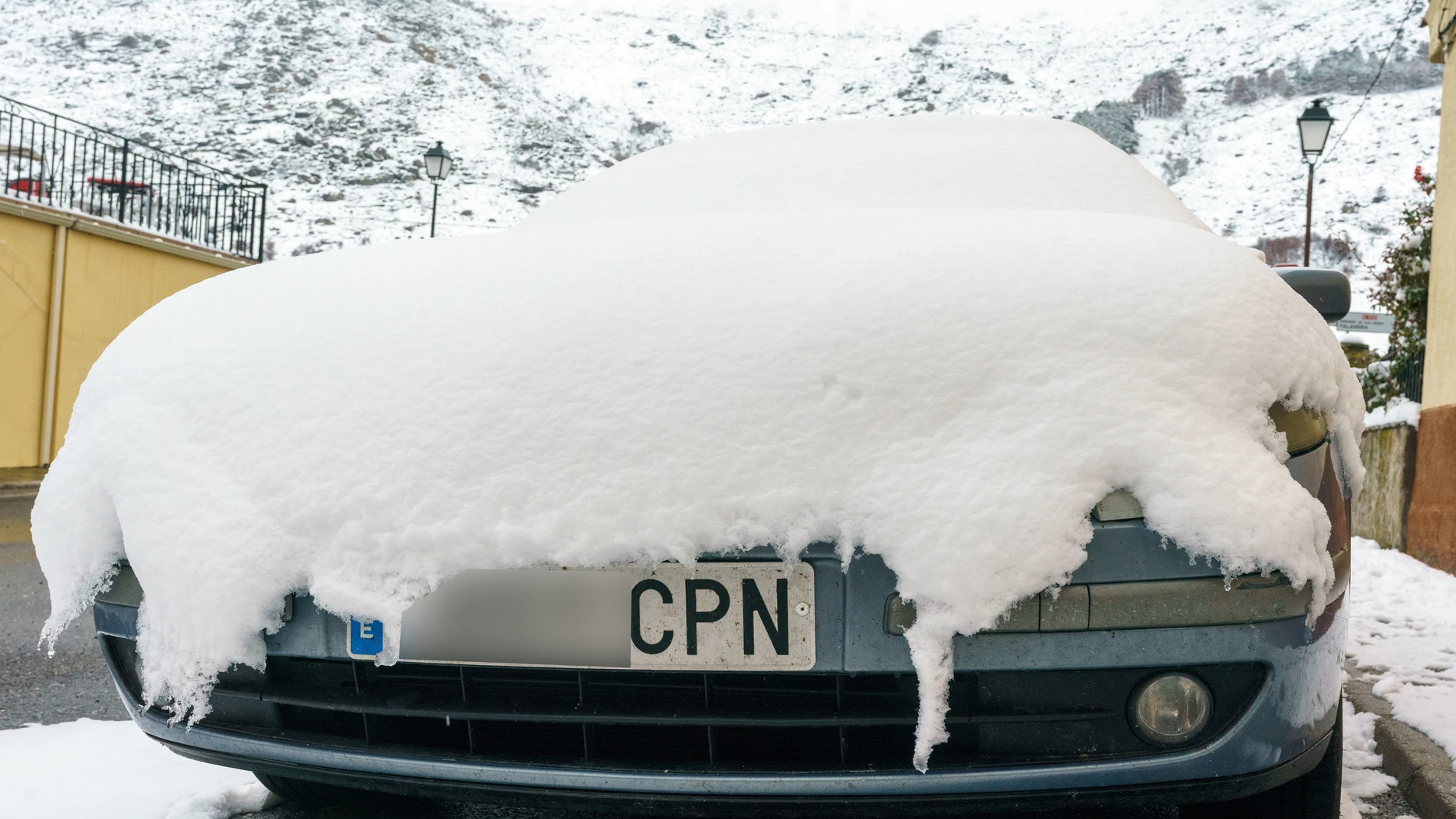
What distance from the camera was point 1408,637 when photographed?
3578 millimetres

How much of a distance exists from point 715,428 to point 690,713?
366 millimetres

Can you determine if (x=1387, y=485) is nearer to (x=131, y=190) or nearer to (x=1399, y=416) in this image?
(x=1399, y=416)

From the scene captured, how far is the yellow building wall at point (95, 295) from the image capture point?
9.16 m

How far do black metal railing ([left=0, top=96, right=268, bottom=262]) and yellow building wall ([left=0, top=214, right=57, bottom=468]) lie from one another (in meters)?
0.38

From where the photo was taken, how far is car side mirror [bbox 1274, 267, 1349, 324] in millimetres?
2182

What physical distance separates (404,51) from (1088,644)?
66.0m

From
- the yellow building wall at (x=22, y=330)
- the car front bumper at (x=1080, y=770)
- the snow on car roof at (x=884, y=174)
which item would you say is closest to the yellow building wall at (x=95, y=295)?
the yellow building wall at (x=22, y=330)

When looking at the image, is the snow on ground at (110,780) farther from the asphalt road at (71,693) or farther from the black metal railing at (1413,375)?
the black metal railing at (1413,375)

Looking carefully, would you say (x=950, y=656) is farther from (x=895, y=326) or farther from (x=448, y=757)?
(x=448, y=757)

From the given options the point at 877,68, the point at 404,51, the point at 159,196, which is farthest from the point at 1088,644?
the point at 877,68

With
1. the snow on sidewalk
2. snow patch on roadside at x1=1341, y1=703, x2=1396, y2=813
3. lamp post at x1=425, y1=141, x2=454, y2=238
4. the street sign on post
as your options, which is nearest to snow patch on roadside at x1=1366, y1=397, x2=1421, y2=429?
the snow on sidewalk

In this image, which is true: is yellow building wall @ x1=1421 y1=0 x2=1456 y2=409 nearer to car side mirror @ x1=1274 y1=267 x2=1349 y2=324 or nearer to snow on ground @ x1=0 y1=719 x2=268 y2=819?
car side mirror @ x1=1274 y1=267 x2=1349 y2=324

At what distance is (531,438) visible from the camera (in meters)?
1.35

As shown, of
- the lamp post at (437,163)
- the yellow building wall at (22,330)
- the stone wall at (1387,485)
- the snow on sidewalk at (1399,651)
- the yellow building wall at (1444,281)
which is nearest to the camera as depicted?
the snow on sidewalk at (1399,651)
